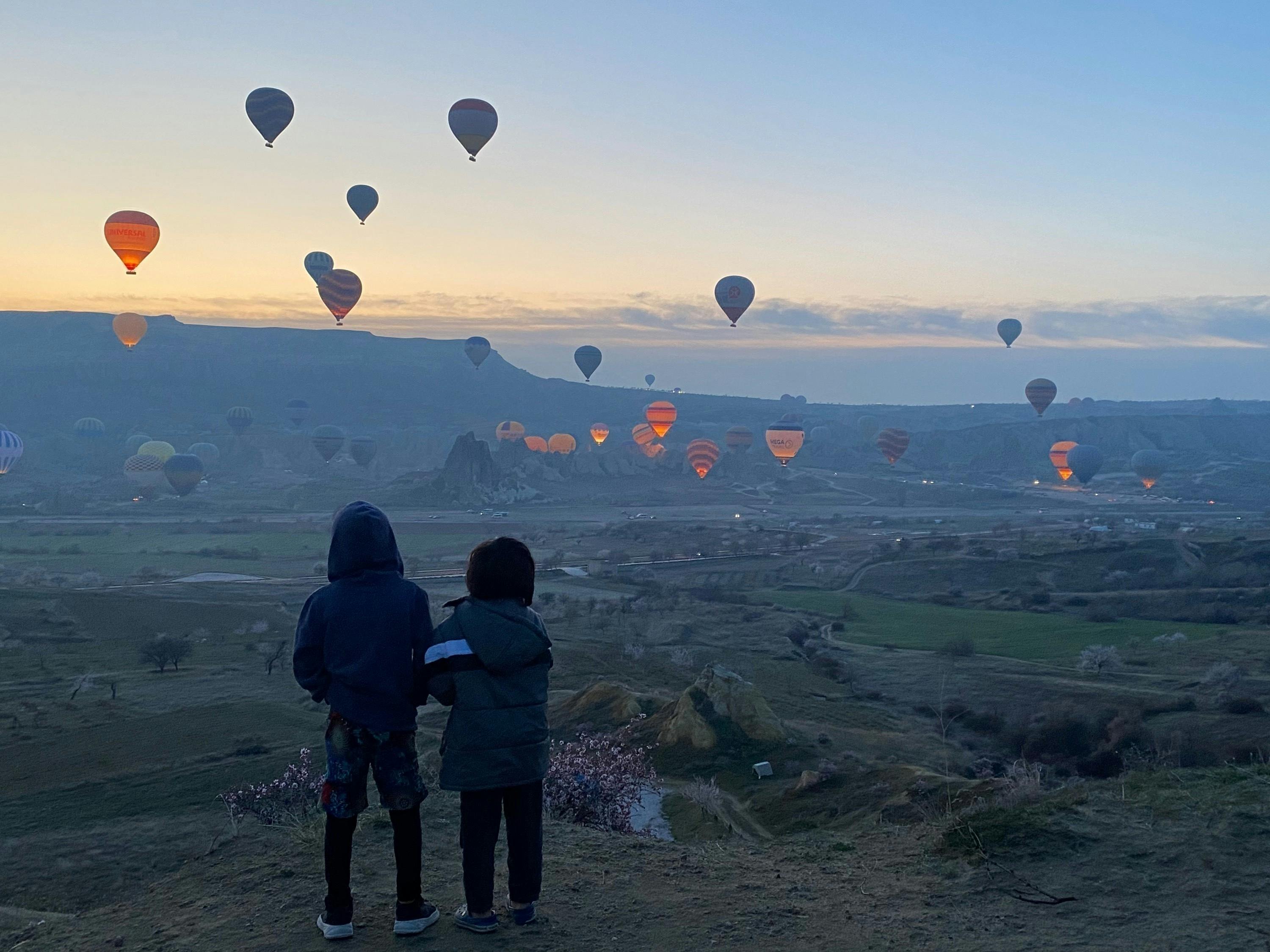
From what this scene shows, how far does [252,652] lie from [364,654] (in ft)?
101

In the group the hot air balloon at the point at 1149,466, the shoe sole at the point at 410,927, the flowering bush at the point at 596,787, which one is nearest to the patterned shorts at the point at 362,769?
the shoe sole at the point at 410,927

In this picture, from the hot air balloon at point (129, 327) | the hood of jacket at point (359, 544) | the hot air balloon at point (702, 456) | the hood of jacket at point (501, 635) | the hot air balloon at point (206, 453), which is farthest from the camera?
the hot air balloon at point (206, 453)

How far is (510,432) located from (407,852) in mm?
138240

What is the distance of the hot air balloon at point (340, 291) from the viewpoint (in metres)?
80.4

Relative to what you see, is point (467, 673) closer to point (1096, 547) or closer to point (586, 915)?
point (586, 915)

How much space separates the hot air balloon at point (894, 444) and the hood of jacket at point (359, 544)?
126m

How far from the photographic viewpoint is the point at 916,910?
5395 millimetres

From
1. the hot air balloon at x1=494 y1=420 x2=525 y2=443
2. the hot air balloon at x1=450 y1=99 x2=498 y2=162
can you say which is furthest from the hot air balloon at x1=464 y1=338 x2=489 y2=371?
the hot air balloon at x1=450 y1=99 x2=498 y2=162

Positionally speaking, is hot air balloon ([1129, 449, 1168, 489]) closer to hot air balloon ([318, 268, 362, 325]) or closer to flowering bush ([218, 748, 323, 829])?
hot air balloon ([318, 268, 362, 325])

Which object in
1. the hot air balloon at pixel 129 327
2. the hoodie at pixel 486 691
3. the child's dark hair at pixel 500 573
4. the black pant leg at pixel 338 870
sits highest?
the hot air balloon at pixel 129 327

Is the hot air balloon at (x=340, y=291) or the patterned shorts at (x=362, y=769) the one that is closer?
the patterned shorts at (x=362, y=769)

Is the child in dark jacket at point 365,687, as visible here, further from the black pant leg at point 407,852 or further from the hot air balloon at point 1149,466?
the hot air balloon at point 1149,466

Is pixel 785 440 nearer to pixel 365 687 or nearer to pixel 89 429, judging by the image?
pixel 365 687

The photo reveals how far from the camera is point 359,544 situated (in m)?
Answer: 4.87
